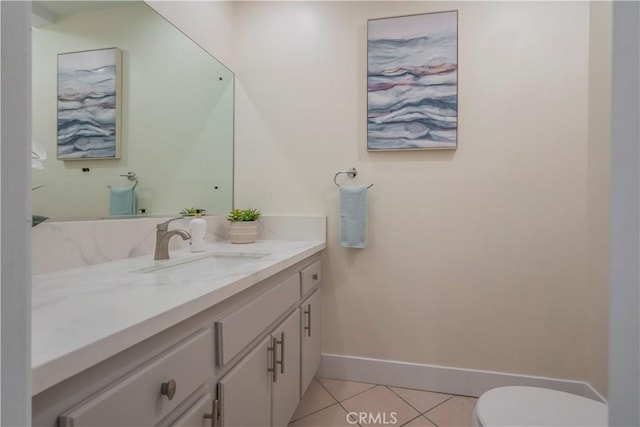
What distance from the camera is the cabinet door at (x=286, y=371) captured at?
1267 millimetres

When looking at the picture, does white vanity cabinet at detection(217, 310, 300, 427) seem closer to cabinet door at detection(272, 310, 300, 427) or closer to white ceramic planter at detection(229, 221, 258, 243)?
cabinet door at detection(272, 310, 300, 427)

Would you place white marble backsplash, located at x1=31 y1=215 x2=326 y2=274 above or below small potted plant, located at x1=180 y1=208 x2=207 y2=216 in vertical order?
below

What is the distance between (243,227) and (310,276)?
0.49 metres

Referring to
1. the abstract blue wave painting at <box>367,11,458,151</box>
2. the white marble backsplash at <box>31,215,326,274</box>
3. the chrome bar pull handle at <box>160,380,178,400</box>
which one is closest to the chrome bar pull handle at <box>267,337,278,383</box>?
the chrome bar pull handle at <box>160,380,178,400</box>

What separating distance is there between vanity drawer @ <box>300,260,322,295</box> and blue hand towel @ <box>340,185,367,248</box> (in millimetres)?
217

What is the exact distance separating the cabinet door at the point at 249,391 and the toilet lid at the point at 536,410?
711 mm

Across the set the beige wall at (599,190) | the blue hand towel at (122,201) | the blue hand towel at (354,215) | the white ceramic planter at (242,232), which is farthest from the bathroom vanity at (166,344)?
the beige wall at (599,190)

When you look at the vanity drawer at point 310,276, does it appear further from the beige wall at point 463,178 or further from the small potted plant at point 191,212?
the small potted plant at point 191,212

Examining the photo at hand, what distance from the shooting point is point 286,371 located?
1367mm

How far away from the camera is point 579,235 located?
5.66ft

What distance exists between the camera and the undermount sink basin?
4.15 feet

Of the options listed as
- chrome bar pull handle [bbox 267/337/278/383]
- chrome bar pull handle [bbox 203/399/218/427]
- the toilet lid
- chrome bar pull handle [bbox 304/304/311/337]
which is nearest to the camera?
chrome bar pull handle [bbox 203/399/218/427]

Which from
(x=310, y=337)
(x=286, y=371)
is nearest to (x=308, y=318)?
(x=310, y=337)

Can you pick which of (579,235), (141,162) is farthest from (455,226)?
(141,162)
